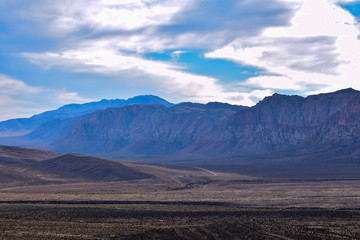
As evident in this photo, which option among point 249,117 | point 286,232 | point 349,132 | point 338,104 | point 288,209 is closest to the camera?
point 286,232

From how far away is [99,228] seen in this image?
2830cm

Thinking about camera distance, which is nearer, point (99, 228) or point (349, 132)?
point (99, 228)

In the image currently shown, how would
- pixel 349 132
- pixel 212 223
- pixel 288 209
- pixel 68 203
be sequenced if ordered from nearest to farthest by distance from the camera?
pixel 212 223 → pixel 288 209 → pixel 68 203 → pixel 349 132

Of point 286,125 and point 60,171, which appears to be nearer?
point 60,171

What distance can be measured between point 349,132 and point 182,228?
126 m

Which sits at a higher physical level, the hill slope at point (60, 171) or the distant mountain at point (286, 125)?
the distant mountain at point (286, 125)

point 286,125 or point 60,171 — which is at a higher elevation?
point 286,125

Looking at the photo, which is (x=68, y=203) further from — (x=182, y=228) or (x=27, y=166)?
(x=27, y=166)

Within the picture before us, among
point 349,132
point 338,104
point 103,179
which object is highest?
point 338,104

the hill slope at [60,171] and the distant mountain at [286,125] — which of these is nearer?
the hill slope at [60,171]

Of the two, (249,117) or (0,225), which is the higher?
(249,117)

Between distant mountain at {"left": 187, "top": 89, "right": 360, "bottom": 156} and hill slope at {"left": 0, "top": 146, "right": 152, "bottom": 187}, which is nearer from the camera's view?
hill slope at {"left": 0, "top": 146, "right": 152, "bottom": 187}

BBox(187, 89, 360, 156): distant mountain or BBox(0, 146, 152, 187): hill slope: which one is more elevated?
BBox(187, 89, 360, 156): distant mountain

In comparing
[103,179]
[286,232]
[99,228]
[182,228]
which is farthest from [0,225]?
[103,179]
